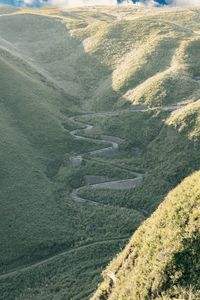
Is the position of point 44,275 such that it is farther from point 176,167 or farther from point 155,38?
point 155,38

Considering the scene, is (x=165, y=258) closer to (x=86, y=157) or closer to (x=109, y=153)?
(x=86, y=157)

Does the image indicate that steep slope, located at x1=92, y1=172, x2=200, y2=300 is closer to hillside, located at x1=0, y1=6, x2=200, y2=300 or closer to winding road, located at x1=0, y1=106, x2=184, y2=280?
hillside, located at x1=0, y1=6, x2=200, y2=300

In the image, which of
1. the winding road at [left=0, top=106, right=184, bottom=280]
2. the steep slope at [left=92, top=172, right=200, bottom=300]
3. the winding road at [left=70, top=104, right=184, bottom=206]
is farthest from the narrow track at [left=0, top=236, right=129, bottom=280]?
the steep slope at [left=92, top=172, right=200, bottom=300]

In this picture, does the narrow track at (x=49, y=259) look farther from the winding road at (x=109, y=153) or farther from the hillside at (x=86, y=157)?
the winding road at (x=109, y=153)

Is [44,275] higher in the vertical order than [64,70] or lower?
higher

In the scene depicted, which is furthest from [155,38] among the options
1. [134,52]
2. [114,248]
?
[114,248]

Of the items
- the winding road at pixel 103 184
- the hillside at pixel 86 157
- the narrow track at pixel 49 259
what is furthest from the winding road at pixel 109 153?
the narrow track at pixel 49 259

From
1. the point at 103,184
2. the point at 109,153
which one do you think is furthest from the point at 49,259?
the point at 109,153
